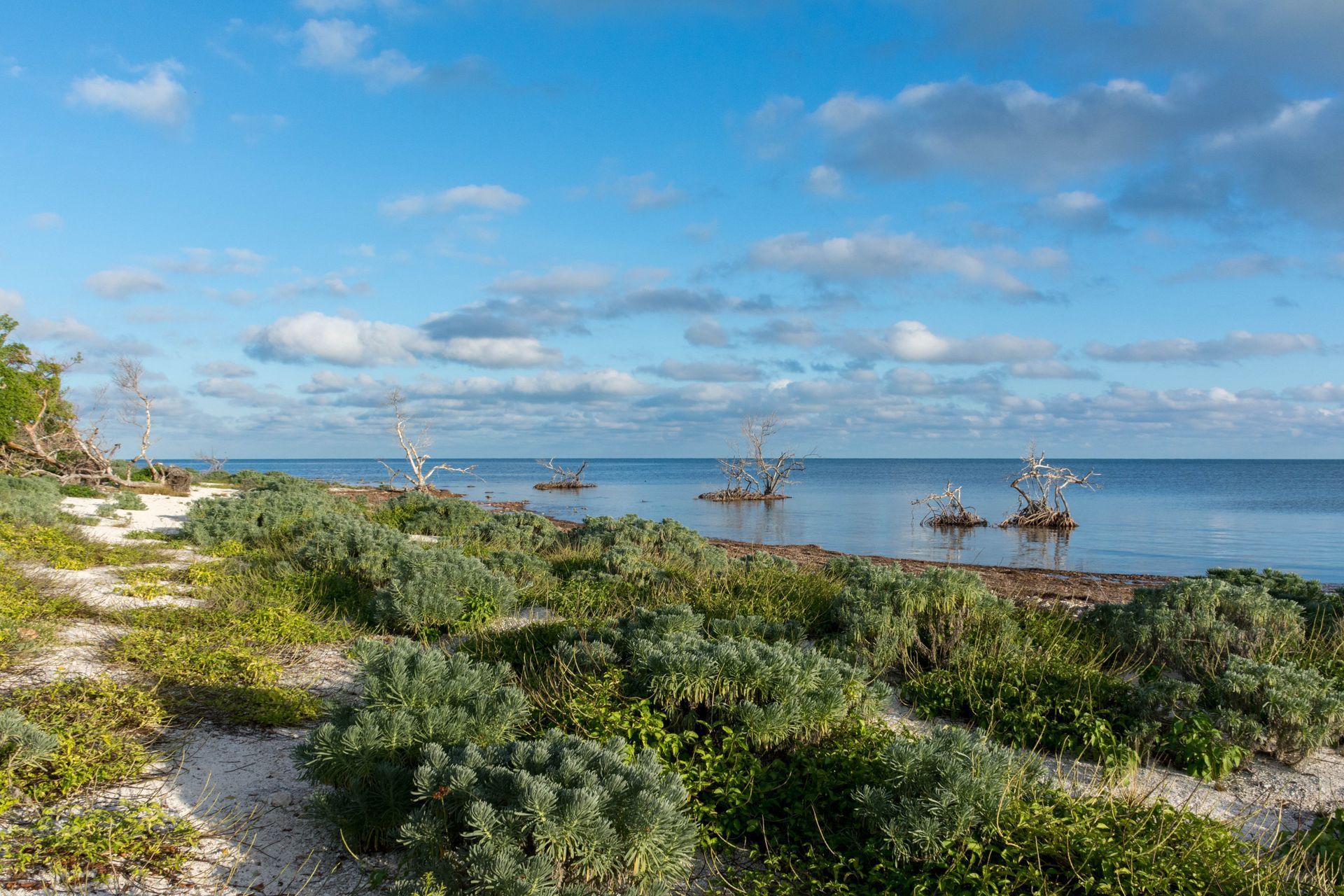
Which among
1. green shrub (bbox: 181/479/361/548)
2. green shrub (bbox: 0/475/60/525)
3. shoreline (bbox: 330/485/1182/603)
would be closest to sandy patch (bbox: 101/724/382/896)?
green shrub (bbox: 181/479/361/548)

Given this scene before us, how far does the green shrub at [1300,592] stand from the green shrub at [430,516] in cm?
1358

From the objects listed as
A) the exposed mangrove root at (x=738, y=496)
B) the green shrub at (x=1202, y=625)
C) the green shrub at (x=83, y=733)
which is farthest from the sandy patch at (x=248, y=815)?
the exposed mangrove root at (x=738, y=496)

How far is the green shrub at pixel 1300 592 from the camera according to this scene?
891 cm

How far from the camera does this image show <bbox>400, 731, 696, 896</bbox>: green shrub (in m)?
3.23

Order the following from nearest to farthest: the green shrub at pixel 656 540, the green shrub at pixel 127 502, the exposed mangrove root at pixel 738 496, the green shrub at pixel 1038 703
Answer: the green shrub at pixel 1038 703, the green shrub at pixel 656 540, the green shrub at pixel 127 502, the exposed mangrove root at pixel 738 496

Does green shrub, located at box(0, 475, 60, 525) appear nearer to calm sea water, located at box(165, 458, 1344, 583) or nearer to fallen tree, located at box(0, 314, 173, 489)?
fallen tree, located at box(0, 314, 173, 489)

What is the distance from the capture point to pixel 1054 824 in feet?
12.3

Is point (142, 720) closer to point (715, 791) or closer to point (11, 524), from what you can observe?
point (715, 791)

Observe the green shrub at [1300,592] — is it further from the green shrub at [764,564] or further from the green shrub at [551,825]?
the green shrub at [551,825]

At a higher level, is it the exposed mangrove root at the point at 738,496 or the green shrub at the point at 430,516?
the green shrub at the point at 430,516

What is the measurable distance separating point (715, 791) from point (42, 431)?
98.0 feet

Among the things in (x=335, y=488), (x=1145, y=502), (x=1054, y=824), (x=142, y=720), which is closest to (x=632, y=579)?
(x=142, y=720)

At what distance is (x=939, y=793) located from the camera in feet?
12.3

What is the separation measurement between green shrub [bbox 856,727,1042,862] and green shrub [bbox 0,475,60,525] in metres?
15.8
